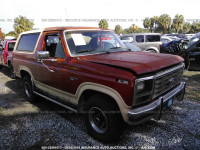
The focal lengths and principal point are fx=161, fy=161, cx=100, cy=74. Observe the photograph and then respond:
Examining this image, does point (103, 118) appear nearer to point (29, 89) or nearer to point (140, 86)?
point (140, 86)

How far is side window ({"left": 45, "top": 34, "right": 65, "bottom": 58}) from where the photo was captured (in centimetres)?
334

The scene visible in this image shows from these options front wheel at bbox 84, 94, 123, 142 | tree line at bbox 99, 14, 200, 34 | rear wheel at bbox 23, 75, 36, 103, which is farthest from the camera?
tree line at bbox 99, 14, 200, 34

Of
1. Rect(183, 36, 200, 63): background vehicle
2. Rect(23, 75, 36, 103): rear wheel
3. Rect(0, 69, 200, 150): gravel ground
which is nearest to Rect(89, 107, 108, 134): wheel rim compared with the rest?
Rect(0, 69, 200, 150): gravel ground

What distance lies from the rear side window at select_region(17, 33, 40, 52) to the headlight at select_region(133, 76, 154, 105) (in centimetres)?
303

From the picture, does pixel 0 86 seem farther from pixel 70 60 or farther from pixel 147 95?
pixel 147 95

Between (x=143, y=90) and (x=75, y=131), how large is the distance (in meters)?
1.69

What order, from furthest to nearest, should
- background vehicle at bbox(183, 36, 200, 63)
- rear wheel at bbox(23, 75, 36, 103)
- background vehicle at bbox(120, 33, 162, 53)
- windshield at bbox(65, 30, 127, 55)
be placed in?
background vehicle at bbox(120, 33, 162, 53) → background vehicle at bbox(183, 36, 200, 63) → rear wheel at bbox(23, 75, 36, 103) → windshield at bbox(65, 30, 127, 55)

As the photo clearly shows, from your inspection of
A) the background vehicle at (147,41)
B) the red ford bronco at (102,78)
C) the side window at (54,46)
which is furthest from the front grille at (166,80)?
the background vehicle at (147,41)

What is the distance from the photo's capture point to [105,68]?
8.19 feet

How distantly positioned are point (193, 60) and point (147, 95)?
5.03 meters

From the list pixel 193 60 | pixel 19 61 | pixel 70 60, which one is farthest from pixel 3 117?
pixel 193 60

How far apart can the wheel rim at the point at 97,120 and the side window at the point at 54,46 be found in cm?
126

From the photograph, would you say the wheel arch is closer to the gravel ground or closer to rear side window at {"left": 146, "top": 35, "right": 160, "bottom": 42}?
the gravel ground

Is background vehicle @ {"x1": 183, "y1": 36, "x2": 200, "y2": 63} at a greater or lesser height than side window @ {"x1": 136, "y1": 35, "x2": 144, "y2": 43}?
lesser
